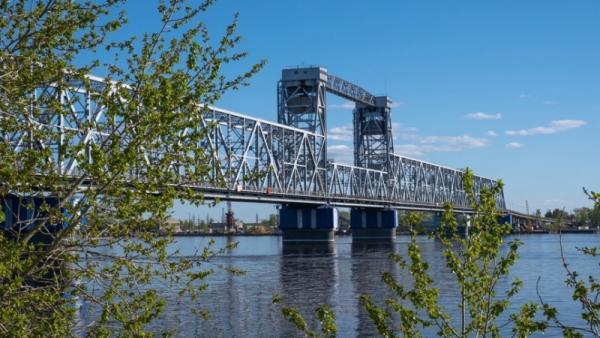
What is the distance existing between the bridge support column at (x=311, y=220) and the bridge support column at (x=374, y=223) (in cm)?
2865

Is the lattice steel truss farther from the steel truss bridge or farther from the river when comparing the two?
the river

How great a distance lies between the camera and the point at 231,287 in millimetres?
51250

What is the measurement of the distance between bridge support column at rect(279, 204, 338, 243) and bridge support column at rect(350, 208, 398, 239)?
1128 inches

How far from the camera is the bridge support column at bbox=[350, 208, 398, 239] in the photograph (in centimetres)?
15512

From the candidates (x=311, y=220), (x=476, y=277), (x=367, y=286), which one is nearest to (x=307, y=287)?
(x=367, y=286)

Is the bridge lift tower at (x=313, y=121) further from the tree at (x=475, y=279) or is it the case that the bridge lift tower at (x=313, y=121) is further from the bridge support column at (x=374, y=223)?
the tree at (x=475, y=279)

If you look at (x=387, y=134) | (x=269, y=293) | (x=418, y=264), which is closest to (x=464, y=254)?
(x=418, y=264)

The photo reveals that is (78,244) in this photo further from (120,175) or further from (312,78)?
(312,78)

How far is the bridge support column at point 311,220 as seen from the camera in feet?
412

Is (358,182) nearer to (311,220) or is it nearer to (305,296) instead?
(311,220)

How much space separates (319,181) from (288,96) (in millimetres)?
15377

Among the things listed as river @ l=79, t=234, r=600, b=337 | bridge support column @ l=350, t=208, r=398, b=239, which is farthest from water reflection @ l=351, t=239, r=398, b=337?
bridge support column @ l=350, t=208, r=398, b=239

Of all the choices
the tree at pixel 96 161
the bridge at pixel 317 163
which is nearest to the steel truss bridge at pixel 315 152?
the bridge at pixel 317 163

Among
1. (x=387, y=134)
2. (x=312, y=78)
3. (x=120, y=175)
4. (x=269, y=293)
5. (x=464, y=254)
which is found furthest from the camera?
(x=387, y=134)
